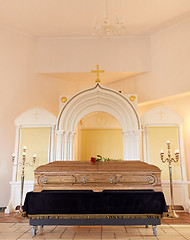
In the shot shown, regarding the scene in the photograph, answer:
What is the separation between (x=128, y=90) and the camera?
8.06 m

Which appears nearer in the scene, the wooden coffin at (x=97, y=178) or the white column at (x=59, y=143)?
the wooden coffin at (x=97, y=178)

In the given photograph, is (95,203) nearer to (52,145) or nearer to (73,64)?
(52,145)

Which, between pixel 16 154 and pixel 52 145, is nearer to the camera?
pixel 16 154

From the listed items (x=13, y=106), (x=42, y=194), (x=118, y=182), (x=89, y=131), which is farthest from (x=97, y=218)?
(x=13, y=106)

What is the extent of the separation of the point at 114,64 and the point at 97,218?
17.1 feet

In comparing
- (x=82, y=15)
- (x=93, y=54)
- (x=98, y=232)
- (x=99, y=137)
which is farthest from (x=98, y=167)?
(x=82, y=15)

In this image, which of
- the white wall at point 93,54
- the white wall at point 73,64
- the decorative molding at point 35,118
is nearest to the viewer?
the decorative molding at point 35,118

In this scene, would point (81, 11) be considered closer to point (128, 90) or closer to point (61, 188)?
point (128, 90)

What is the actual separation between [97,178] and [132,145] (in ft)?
8.07

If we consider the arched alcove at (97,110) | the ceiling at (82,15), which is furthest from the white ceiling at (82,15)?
the arched alcove at (97,110)

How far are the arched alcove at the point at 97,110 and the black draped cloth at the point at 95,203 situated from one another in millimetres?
2509

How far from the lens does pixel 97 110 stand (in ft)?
22.5

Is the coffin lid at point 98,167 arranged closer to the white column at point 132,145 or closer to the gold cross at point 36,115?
the white column at point 132,145

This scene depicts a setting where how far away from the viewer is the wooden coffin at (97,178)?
13.3 ft
